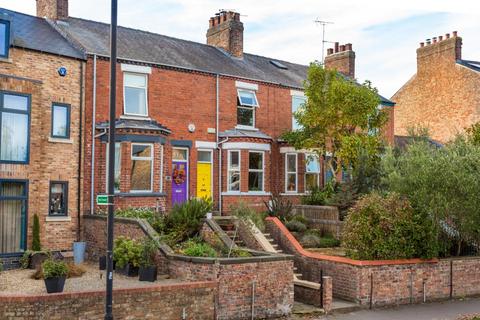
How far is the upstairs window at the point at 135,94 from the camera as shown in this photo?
2083cm

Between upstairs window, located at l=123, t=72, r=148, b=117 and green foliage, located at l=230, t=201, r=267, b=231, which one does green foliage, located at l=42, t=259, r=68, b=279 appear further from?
upstairs window, located at l=123, t=72, r=148, b=117

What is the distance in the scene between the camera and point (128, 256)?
15.2 m

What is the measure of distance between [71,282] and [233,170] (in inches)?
413

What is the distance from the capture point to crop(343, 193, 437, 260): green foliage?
16.7m

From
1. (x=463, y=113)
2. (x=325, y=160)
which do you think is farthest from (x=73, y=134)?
(x=463, y=113)

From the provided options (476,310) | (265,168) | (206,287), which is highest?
(265,168)

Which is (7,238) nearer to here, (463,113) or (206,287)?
(206,287)

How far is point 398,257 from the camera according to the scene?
55.5 feet

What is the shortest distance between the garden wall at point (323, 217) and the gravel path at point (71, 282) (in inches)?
342

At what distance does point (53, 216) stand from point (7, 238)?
170 cm

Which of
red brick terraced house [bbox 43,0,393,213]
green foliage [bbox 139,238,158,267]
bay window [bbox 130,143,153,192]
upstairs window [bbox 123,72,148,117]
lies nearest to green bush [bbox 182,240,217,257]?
green foliage [bbox 139,238,158,267]

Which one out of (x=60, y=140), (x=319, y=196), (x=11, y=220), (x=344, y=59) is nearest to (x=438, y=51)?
(x=344, y=59)

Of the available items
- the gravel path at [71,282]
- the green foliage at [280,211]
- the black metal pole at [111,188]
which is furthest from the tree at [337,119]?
the black metal pole at [111,188]

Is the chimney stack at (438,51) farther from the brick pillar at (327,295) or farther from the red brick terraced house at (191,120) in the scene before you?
the brick pillar at (327,295)
